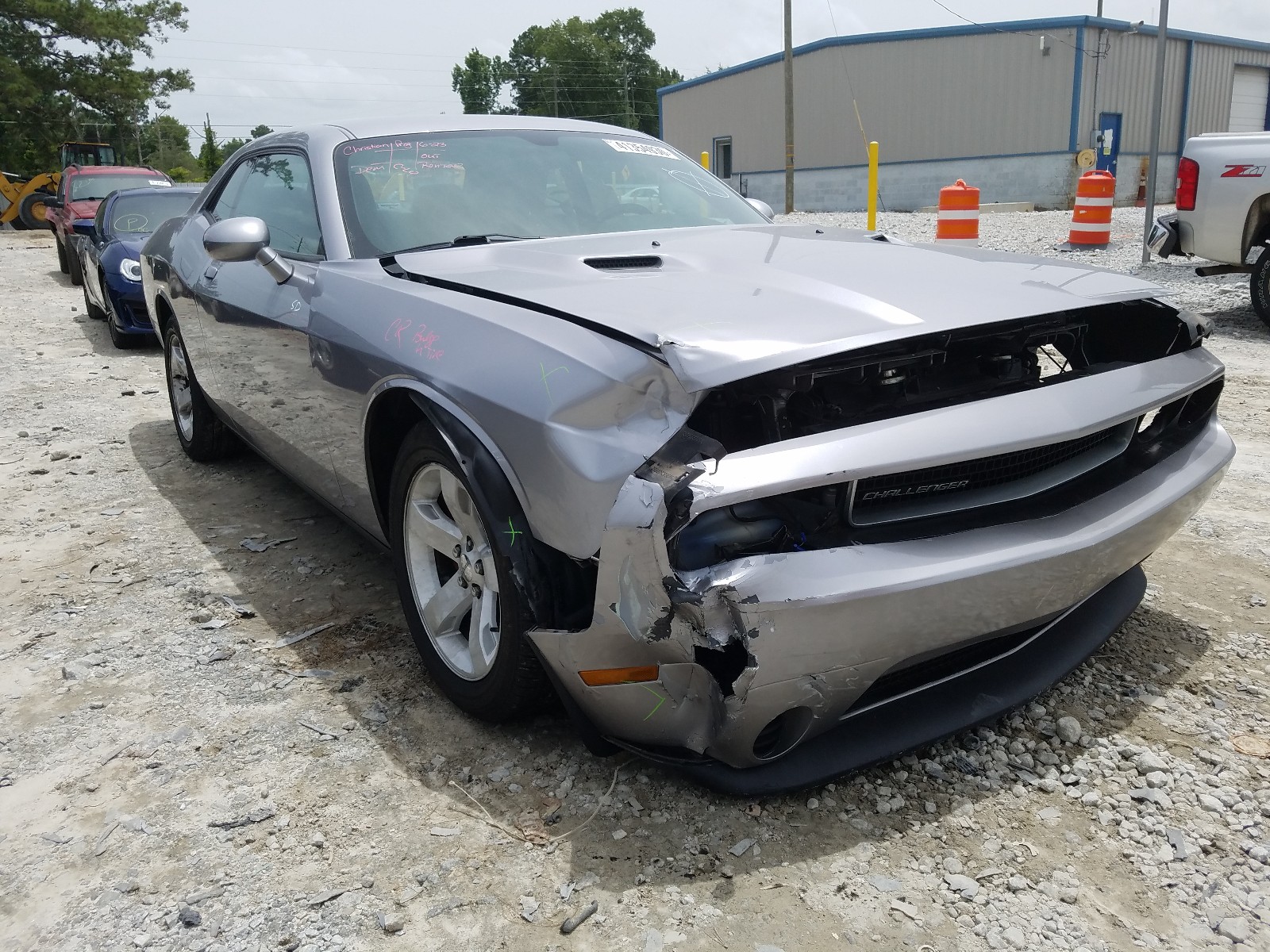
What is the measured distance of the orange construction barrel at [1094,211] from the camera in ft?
38.3

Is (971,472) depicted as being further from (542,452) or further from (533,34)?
(533,34)

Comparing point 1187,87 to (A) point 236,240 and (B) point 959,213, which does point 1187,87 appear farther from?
(A) point 236,240

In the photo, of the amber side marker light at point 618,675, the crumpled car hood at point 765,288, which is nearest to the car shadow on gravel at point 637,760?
the amber side marker light at point 618,675

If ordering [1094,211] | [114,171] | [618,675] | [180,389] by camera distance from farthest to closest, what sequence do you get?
[114,171] < [1094,211] < [180,389] < [618,675]

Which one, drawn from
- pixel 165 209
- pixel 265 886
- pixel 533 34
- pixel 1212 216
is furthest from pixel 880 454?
pixel 533 34

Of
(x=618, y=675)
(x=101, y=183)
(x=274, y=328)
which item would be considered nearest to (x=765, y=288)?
(x=618, y=675)

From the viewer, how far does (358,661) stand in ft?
9.57

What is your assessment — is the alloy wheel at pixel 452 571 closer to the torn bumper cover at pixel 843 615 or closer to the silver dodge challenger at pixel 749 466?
the silver dodge challenger at pixel 749 466

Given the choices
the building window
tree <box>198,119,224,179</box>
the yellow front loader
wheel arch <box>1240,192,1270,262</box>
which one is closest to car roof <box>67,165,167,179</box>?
the yellow front loader

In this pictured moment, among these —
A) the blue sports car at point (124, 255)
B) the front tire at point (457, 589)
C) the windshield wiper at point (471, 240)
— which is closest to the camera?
the front tire at point (457, 589)

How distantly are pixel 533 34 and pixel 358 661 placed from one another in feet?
308

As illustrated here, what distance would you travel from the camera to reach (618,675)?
6.31ft

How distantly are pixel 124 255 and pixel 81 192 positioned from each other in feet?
25.2

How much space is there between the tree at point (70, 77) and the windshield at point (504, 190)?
3737 centimetres
